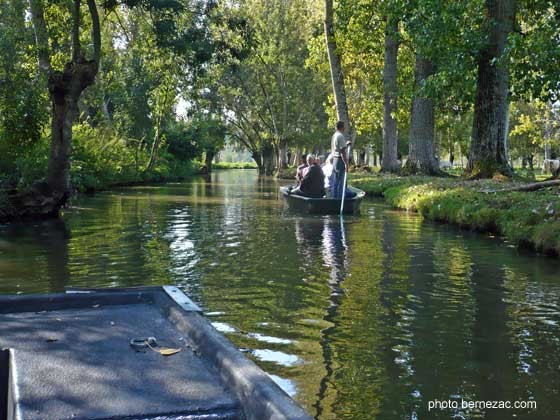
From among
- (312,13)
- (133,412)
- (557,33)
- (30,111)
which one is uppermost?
(312,13)

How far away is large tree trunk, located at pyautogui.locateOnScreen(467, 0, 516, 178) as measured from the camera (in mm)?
18484

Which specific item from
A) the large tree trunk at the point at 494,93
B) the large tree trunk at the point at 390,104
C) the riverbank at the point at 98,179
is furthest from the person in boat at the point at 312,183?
the large tree trunk at the point at 390,104

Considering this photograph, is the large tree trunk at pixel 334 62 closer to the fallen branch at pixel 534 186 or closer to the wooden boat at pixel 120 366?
the fallen branch at pixel 534 186

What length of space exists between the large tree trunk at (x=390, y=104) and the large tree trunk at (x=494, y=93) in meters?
11.7

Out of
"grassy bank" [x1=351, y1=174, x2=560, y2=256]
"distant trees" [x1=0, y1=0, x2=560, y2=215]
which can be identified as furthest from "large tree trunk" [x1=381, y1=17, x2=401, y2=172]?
"grassy bank" [x1=351, y1=174, x2=560, y2=256]

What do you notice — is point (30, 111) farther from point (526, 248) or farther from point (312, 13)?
point (312, 13)

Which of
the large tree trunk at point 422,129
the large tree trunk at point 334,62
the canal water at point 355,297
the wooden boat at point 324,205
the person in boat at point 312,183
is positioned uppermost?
the large tree trunk at point 334,62

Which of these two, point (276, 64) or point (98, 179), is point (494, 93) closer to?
point (98, 179)

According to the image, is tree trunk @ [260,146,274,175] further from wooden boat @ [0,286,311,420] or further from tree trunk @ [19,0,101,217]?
wooden boat @ [0,286,311,420]

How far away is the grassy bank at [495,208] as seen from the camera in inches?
439

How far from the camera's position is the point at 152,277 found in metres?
8.72

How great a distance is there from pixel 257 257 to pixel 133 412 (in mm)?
7514

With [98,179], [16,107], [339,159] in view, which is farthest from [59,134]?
[98,179]

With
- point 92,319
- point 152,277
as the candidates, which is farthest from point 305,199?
point 92,319
